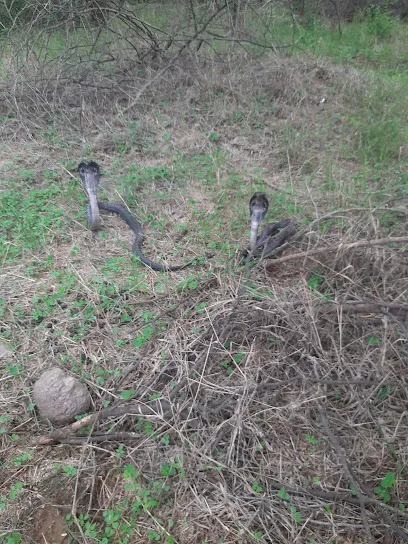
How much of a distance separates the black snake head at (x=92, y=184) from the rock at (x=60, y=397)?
136 centimetres

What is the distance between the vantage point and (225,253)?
299 cm

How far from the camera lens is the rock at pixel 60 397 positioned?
2146 millimetres

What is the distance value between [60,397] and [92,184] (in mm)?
1601

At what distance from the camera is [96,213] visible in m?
3.28

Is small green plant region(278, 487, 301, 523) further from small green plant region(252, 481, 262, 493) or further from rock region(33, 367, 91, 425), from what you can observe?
rock region(33, 367, 91, 425)

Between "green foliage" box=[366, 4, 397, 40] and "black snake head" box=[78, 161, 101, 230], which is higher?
"green foliage" box=[366, 4, 397, 40]

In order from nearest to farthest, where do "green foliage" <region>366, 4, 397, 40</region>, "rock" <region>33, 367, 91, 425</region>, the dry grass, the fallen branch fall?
the dry grass
"rock" <region>33, 367, 91, 425</region>
the fallen branch
"green foliage" <region>366, 4, 397, 40</region>

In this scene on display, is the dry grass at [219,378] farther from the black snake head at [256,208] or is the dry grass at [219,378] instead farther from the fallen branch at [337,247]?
the black snake head at [256,208]

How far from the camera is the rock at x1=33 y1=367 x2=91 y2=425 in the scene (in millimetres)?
2146

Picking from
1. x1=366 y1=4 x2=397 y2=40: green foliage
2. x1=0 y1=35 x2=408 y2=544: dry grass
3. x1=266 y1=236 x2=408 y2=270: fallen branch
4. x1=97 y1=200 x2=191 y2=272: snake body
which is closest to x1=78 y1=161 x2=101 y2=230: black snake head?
x1=0 y1=35 x2=408 y2=544: dry grass

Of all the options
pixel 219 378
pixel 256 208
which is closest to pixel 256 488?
pixel 219 378

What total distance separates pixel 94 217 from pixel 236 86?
278 cm

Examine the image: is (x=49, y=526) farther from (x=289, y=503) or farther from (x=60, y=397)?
(x=289, y=503)

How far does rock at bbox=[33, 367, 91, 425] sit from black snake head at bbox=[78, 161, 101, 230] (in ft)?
4.45
